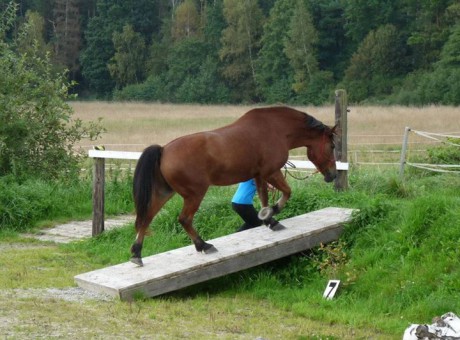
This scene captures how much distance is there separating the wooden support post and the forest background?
33710mm

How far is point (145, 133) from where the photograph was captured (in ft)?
109

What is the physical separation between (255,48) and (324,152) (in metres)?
54.6

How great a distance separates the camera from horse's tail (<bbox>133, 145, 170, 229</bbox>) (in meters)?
8.09

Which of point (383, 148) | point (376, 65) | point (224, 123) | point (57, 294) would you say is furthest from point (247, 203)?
point (376, 65)

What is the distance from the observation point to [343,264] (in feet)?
28.2

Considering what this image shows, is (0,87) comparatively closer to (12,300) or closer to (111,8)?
(12,300)

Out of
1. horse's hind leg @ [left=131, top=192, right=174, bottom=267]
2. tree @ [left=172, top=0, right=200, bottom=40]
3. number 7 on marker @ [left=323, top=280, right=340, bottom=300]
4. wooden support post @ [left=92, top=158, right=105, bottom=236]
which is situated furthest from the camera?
tree @ [left=172, top=0, right=200, bottom=40]

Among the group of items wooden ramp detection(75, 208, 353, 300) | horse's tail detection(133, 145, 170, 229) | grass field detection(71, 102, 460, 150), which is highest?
horse's tail detection(133, 145, 170, 229)

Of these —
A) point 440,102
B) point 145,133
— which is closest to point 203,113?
point 145,133

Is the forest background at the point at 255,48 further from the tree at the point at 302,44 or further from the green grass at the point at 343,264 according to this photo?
the green grass at the point at 343,264

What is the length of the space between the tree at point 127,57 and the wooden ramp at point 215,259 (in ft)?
189

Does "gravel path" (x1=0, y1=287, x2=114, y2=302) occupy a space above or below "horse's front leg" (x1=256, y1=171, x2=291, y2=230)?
below

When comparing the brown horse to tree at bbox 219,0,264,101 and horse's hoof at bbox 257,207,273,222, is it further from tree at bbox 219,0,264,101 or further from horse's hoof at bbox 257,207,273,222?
tree at bbox 219,0,264,101

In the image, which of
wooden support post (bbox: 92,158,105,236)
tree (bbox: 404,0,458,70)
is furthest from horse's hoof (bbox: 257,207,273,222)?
tree (bbox: 404,0,458,70)
